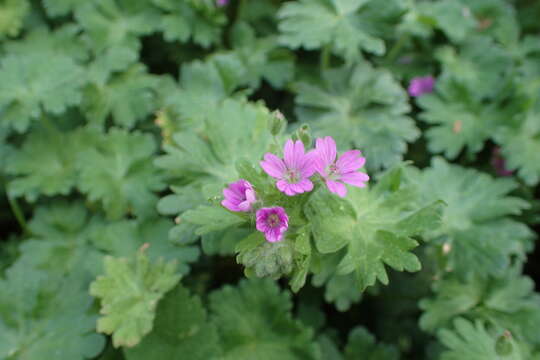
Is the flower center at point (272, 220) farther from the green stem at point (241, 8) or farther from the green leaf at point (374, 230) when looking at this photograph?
the green stem at point (241, 8)

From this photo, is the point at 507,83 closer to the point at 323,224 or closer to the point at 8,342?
the point at 323,224

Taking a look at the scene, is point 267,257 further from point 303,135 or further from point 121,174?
point 121,174

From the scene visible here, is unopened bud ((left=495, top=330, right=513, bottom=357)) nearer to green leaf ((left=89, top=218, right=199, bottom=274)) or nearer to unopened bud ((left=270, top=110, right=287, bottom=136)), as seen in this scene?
unopened bud ((left=270, top=110, right=287, bottom=136))

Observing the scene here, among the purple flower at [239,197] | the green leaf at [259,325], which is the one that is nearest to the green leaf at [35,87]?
the green leaf at [259,325]

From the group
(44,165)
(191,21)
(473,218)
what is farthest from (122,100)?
(473,218)

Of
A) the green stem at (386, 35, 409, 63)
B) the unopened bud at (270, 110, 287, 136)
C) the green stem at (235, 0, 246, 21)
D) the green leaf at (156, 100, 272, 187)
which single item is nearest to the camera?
the unopened bud at (270, 110, 287, 136)

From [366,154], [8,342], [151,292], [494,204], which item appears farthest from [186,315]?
[494,204]

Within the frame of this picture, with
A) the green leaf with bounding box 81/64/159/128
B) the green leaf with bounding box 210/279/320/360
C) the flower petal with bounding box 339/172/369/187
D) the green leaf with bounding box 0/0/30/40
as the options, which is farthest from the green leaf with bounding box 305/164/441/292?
the green leaf with bounding box 0/0/30/40
